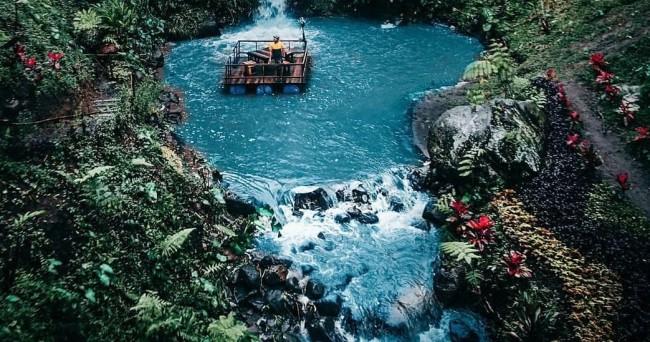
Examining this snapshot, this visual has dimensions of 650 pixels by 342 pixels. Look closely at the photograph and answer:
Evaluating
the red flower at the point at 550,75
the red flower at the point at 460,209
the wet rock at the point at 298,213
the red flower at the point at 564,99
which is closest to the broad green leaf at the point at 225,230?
the wet rock at the point at 298,213

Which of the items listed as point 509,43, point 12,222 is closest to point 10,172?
point 12,222

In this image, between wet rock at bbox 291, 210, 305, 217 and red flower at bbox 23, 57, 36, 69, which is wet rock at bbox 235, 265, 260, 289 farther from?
red flower at bbox 23, 57, 36, 69

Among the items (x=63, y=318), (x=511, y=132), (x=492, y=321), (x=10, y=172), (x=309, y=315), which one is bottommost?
(x=309, y=315)

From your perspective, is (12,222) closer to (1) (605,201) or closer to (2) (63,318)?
(2) (63,318)

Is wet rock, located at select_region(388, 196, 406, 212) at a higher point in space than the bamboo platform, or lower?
lower

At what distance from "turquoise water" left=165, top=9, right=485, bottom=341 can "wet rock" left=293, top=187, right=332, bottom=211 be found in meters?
0.18

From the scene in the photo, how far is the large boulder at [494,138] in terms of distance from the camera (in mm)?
12336

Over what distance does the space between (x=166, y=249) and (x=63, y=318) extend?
2057mm

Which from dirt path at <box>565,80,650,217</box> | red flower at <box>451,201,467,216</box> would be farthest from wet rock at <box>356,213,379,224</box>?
dirt path at <box>565,80,650,217</box>

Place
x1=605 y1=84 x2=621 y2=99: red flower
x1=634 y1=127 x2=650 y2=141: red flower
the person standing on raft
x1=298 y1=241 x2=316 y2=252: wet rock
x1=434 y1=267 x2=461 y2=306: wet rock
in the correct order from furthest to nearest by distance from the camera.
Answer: the person standing on raft, x1=605 y1=84 x2=621 y2=99: red flower, x1=298 y1=241 x2=316 y2=252: wet rock, x1=634 y1=127 x2=650 y2=141: red flower, x1=434 y1=267 x2=461 y2=306: wet rock

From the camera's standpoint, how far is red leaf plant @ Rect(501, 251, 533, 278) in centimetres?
970

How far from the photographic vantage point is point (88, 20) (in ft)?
48.6

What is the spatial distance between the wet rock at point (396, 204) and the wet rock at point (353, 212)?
1.01 metres

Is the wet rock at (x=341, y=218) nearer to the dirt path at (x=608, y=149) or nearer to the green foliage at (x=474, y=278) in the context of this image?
the green foliage at (x=474, y=278)
